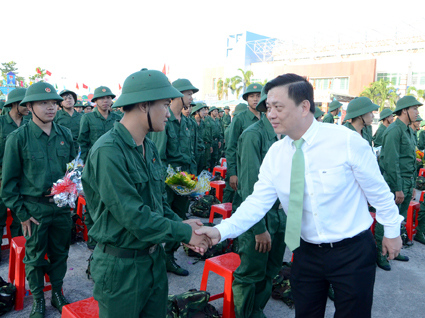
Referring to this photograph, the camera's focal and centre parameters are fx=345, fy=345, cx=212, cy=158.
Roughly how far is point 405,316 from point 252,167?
2.47m

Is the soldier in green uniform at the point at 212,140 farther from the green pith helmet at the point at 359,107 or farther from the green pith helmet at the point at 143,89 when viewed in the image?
the green pith helmet at the point at 143,89

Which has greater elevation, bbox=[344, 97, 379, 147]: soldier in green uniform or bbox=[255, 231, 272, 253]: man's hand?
bbox=[344, 97, 379, 147]: soldier in green uniform

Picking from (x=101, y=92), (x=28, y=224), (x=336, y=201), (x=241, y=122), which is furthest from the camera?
(x=101, y=92)

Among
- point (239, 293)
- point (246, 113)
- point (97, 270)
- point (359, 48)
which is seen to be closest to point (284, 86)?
point (97, 270)

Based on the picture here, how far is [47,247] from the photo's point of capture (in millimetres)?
3488

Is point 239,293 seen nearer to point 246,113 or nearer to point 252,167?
point 252,167

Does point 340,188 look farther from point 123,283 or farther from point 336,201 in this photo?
point 123,283

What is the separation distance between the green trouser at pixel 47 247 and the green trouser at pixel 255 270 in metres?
1.79

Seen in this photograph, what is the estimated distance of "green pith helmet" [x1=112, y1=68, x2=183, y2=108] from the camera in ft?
6.82

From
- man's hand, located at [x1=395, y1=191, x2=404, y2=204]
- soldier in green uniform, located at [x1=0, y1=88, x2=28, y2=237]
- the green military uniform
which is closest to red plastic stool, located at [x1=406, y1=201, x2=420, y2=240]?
man's hand, located at [x1=395, y1=191, x2=404, y2=204]

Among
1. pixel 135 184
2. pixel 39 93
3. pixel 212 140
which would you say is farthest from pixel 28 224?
pixel 212 140

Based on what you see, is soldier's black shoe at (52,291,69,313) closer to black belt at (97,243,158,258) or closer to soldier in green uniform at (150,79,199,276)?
soldier in green uniform at (150,79,199,276)

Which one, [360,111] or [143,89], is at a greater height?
[143,89]

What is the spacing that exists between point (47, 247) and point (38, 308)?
0.58 m
